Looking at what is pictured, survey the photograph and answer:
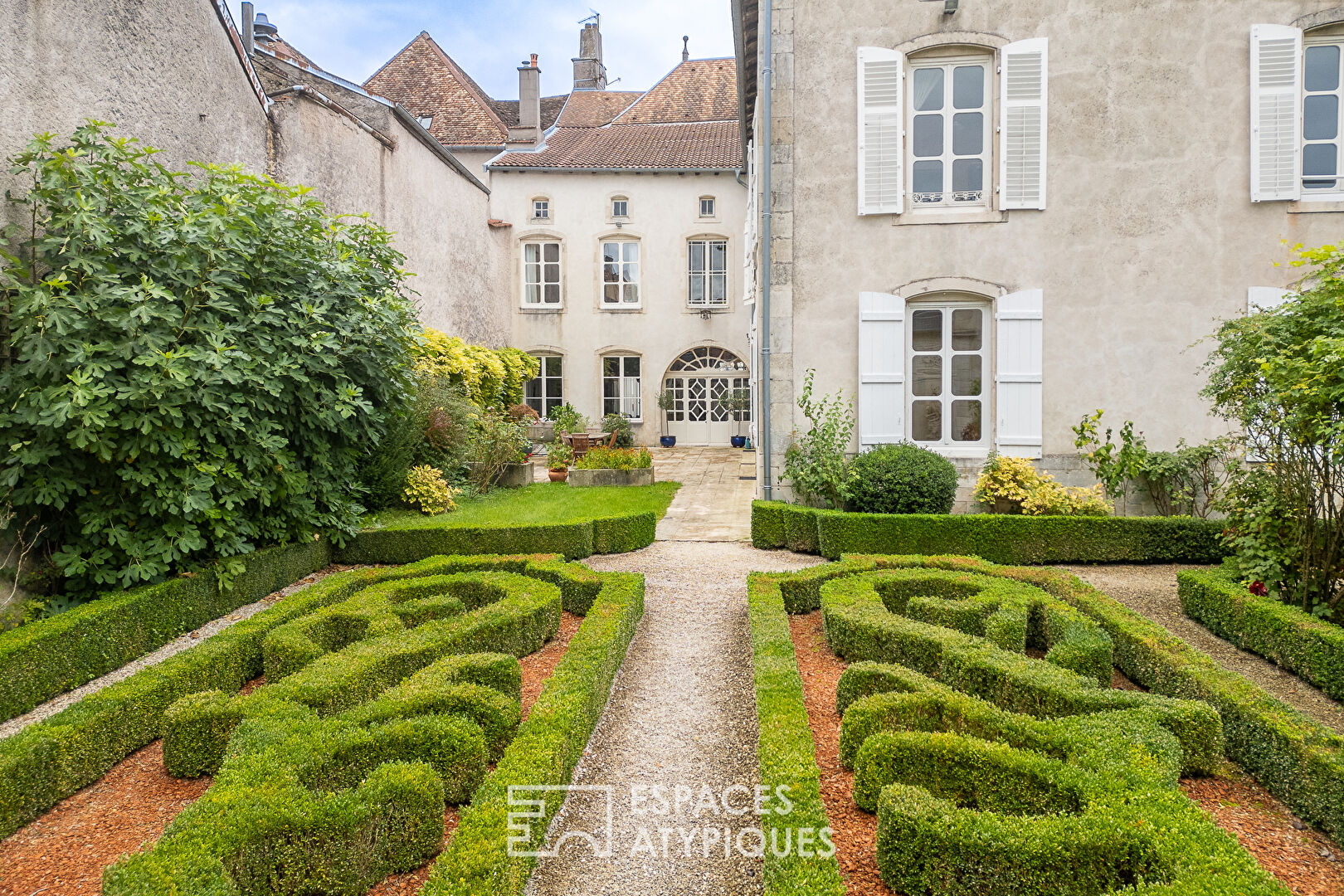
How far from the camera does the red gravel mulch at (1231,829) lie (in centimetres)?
277

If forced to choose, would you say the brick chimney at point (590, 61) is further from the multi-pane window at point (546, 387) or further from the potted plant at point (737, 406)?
the potted plant at point (737, 406)

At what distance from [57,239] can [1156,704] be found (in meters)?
6.70

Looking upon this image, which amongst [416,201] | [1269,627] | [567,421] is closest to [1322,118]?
[1269,627]

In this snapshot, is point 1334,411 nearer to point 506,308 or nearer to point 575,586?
point 575,586

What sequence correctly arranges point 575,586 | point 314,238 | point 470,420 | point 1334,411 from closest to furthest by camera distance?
point 1334,411 < point 575,586 < point 314,238 < point 470,420

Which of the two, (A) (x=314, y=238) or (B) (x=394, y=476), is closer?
(A) (x=314, y=238)

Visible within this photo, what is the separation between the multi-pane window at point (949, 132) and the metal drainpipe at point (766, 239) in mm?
1541

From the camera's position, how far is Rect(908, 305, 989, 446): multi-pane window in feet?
28.0

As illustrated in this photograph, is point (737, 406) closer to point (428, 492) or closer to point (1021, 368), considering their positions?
point (1021, 368)

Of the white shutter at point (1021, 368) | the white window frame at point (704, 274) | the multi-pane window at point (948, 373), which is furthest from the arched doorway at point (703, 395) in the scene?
the white shutter at point (1021, 368)

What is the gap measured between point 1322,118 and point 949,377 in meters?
4.53

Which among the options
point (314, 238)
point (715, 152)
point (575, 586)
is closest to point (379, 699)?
point (575, 586)

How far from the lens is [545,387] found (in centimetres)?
1908

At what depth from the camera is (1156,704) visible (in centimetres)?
357
